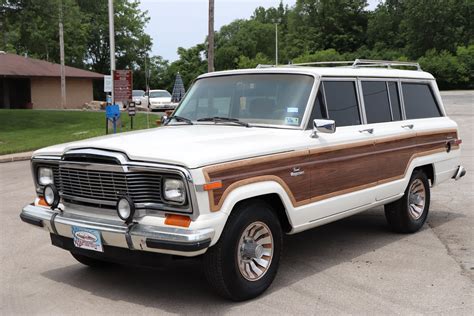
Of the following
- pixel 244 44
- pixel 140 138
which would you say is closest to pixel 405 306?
pixel 140 138

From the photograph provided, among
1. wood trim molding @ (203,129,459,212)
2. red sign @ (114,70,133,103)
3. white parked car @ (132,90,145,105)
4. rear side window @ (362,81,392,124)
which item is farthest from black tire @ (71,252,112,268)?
white parked car @ (132,90,145,105)

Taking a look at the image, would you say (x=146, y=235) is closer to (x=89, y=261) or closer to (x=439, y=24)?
(x=89, y=261)

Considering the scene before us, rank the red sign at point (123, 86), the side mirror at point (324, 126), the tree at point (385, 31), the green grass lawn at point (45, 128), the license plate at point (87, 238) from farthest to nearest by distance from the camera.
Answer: the tree at point (385, 31)
the red sign at point (123, 86)
the green grass lawn at point (45, 128)
the side mirror at point (324, 126)
the license plate at point (87, 238)

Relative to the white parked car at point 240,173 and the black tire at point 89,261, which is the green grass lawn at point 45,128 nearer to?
the black tire at point 89,261

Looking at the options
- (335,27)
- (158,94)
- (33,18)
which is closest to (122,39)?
(158,94)

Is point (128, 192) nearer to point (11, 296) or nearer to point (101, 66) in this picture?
point (11, 296)

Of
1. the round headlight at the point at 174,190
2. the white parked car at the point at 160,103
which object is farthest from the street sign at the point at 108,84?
the round headlight at the point at 174,190

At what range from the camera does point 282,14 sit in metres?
130

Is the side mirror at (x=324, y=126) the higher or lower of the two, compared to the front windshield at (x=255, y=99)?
lower

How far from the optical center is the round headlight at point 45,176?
16.8 ft

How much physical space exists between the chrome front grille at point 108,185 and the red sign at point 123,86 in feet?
54.9

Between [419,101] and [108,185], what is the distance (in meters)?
4.46

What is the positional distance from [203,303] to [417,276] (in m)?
2.10

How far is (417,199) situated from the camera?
7.01 metres
